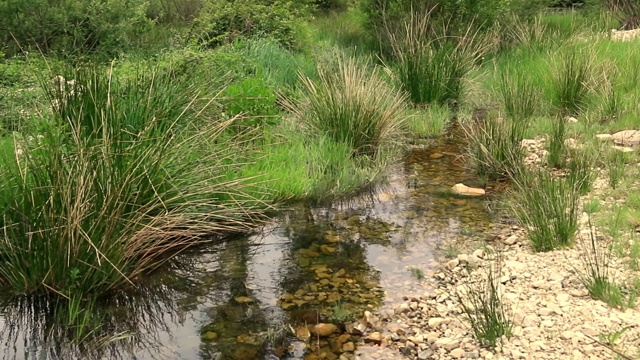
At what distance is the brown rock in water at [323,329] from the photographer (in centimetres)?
335

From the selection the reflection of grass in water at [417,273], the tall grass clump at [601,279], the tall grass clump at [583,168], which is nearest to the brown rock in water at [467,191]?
the tall grass clump at [583,168]

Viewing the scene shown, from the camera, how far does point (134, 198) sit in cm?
366

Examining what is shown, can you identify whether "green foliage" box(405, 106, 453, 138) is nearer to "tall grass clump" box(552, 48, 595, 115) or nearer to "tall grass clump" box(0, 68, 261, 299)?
"tall grass clump" box(552, 48, 595, 115)

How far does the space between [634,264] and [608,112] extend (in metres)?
A: 3.29

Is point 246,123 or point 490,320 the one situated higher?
point 246,123

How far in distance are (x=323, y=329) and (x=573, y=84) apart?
467 centimetres

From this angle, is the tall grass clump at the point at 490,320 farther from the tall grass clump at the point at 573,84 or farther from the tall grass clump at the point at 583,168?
the tall grass clump at the point at 573,84

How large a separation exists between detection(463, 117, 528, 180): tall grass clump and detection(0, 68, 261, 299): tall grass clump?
212 cm

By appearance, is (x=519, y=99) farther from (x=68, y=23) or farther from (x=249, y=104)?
(x=68, y=23)

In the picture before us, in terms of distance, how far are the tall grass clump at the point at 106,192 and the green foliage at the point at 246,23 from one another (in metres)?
4.26

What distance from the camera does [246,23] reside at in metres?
8.75

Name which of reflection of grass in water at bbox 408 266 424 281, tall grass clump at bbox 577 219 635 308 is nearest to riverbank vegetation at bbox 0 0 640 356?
→ tall grass clump at bbox 577 219 635 308

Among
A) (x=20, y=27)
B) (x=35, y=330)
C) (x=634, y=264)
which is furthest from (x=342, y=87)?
(x=20, y=27)

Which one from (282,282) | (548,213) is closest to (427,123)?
(548,213)
